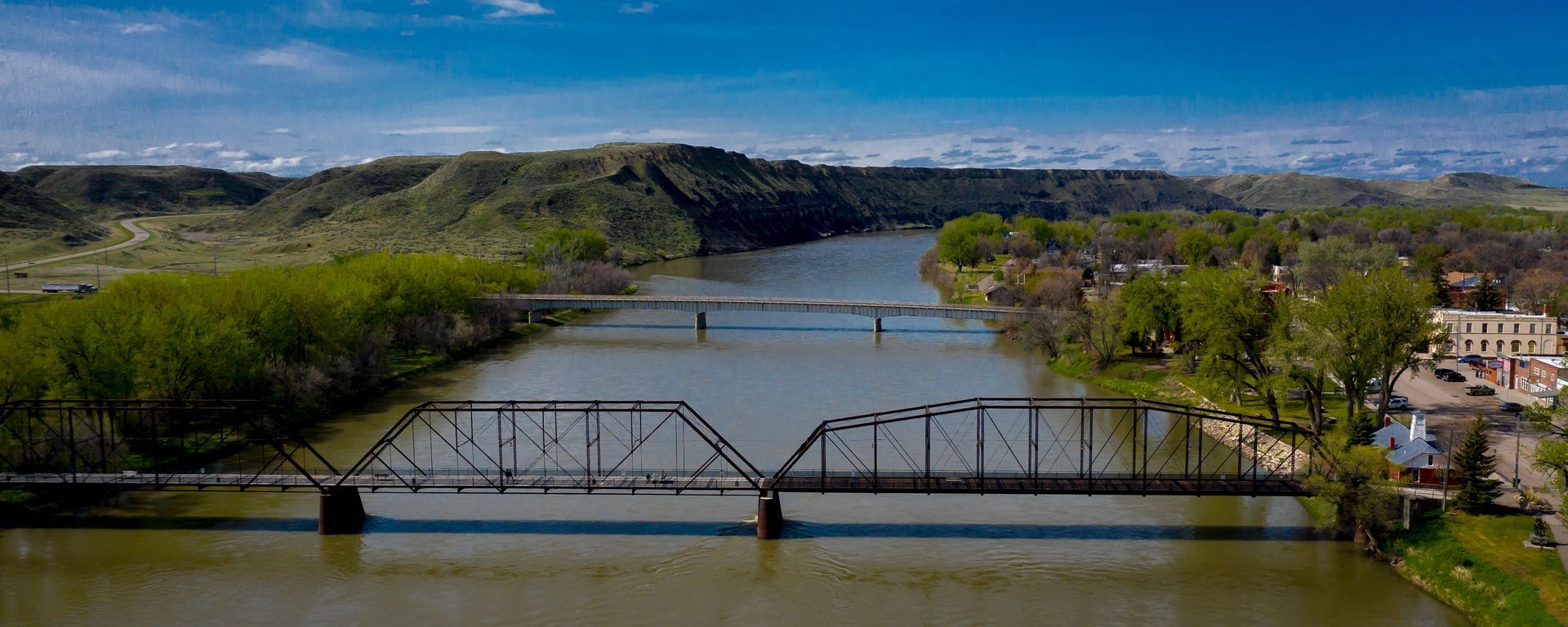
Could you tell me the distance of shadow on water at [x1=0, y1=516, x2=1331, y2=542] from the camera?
27.5 metres

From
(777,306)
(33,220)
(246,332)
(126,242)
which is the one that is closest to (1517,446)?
(246,332)

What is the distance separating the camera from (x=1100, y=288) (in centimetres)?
7375

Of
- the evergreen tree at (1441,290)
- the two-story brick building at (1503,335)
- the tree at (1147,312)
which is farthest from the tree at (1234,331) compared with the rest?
the evergreen tree at (1441,290)

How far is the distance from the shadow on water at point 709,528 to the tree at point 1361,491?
122 cm

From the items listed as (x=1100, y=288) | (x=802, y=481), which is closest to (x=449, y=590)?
(x=802, y=481)

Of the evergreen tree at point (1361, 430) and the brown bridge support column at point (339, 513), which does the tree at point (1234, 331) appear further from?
the brown bridge support column at point (339, 513)

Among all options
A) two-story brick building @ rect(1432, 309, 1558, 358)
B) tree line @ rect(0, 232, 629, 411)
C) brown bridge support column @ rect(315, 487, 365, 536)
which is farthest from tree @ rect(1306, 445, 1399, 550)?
tree line @ rect(0, 232, 629, 411)

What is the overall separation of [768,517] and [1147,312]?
30.7 meters

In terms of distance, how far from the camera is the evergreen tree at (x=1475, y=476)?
83.4ft

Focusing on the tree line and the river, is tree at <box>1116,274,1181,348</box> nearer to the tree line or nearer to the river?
the river

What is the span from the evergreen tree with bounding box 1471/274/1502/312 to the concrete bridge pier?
5302cm

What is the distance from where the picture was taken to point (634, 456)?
33.8 m

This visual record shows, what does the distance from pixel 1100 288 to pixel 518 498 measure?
52479 mm

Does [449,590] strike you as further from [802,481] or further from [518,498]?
[802,481]
